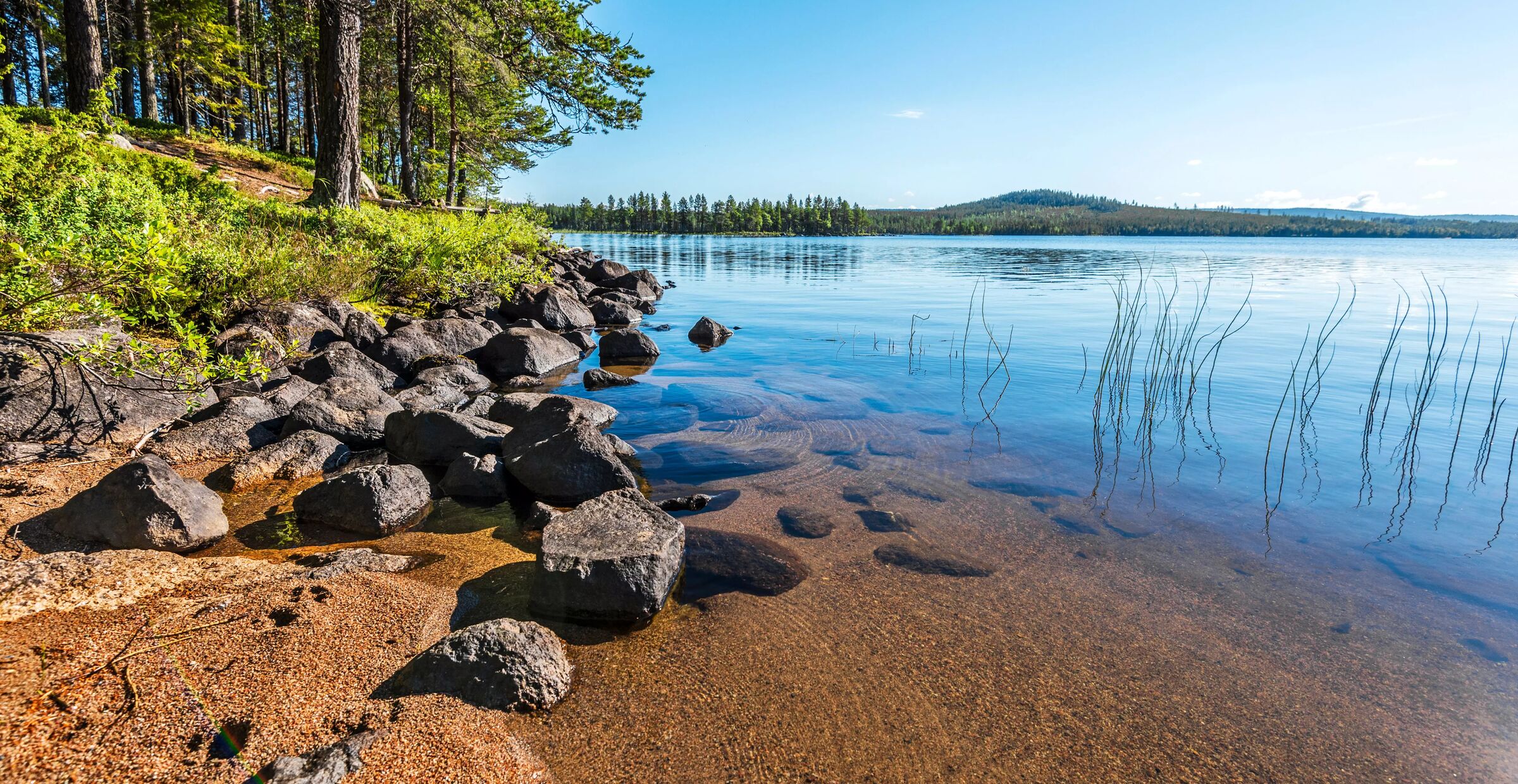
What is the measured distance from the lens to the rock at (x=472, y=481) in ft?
20.1

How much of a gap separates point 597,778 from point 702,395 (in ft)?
26.1

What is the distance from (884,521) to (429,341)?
8448 mm

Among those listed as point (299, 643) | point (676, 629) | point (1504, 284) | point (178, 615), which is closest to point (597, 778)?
point (676, 629)

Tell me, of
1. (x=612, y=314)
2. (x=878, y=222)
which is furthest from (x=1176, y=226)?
(x=612, y=314)

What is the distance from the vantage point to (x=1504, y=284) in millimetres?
28234

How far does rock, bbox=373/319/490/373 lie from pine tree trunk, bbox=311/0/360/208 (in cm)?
566

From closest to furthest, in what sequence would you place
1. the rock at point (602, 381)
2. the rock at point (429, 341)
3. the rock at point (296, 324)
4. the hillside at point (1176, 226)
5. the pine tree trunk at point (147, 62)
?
1. the rock at point (296, 324)
2. the rock at point (429, 341)
3. the rock at point (602, 381)
4. the pine tree trunk at point (147, 62)
5. the hillside at point (1176, 226)

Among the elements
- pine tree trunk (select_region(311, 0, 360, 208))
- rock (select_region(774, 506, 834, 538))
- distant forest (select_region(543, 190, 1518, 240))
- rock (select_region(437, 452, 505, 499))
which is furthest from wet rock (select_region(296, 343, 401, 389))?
distant forest (select_region(543, 190, 1518, 240))

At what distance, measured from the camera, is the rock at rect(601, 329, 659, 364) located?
44.6ft

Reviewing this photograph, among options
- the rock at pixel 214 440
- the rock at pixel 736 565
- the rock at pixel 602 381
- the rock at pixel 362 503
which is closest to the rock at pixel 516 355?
the rock at pixel 602 381

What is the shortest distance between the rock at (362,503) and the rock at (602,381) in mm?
5670

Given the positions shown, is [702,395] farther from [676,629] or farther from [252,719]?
[252,719]

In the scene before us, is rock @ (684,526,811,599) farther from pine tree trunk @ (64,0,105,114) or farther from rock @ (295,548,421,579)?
pine tree trunk @ (64,0,105,114)

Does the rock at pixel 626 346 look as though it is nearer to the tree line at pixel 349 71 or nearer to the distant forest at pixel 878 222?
the tree line at pixel 349 71
